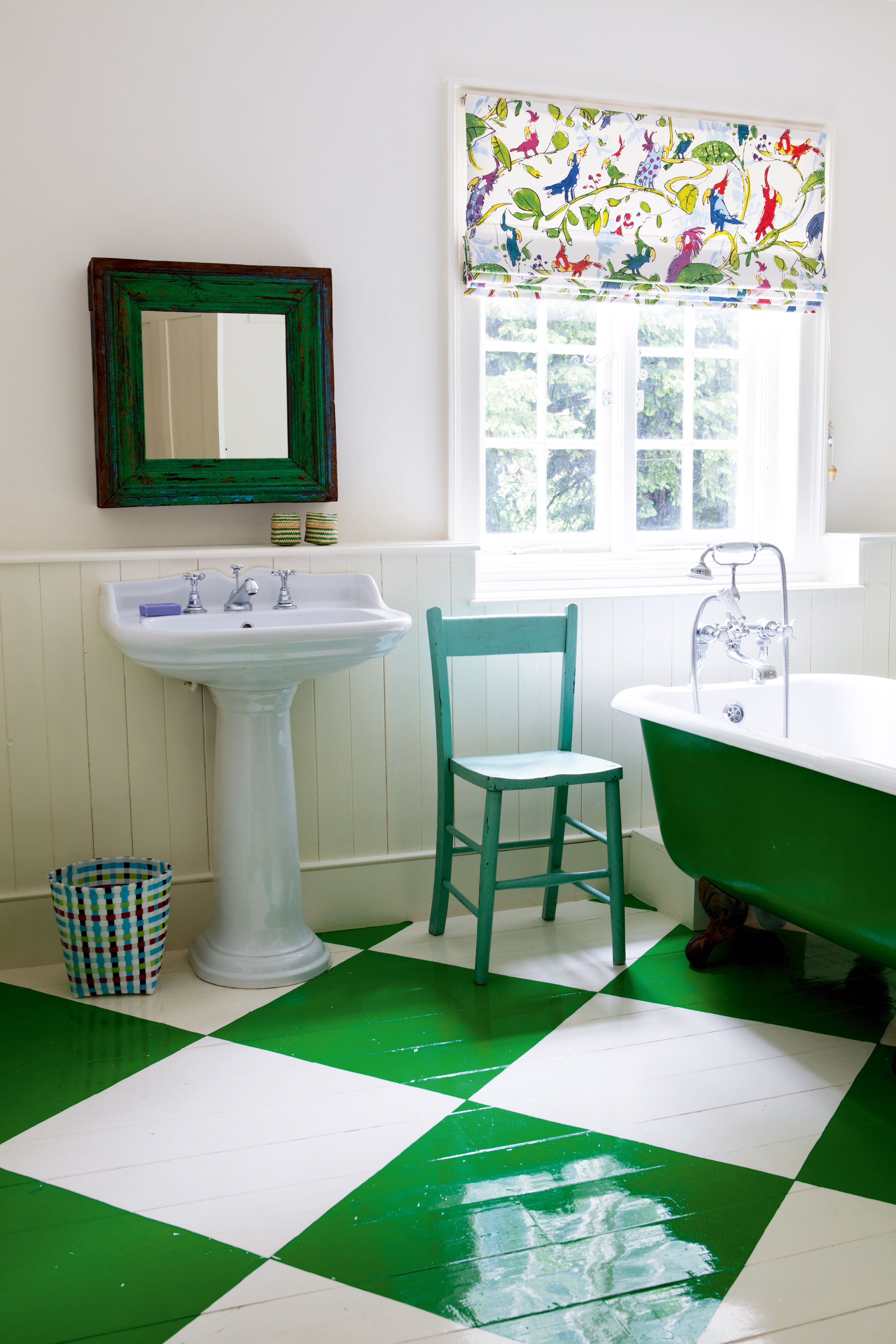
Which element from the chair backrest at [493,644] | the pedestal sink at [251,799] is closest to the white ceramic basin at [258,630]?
the pedestal sink at [251,799]

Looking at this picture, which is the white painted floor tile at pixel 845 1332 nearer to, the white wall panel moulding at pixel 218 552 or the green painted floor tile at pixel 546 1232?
the green painted floor tile at pixel 546 1232

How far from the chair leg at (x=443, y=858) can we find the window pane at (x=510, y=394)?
1102mm

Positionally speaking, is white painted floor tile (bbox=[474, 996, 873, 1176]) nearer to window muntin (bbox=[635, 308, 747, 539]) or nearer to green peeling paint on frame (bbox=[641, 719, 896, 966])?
green peeling paint on frame (bbox=[641, 719, 896, 966])

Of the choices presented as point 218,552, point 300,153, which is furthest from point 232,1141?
point 300,153

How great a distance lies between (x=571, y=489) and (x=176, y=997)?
188 centimetres

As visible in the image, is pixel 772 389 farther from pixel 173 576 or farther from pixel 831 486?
pixel 173 576

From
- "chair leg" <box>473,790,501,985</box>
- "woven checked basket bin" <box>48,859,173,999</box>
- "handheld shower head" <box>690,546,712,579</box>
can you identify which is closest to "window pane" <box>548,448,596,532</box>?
"handheld shower head" <box>690,546,712,579</box>

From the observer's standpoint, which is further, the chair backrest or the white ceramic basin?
the chair backrest

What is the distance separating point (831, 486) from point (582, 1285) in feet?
8.87

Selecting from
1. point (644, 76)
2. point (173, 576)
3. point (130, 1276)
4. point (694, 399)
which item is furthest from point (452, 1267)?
point (644, 76)

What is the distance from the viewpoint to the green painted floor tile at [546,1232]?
155 cm

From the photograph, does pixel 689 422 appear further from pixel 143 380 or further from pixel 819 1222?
pixel 819 1222

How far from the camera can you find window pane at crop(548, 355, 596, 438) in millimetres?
3344

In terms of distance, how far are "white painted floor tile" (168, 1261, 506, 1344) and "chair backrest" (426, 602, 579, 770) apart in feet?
4.86
